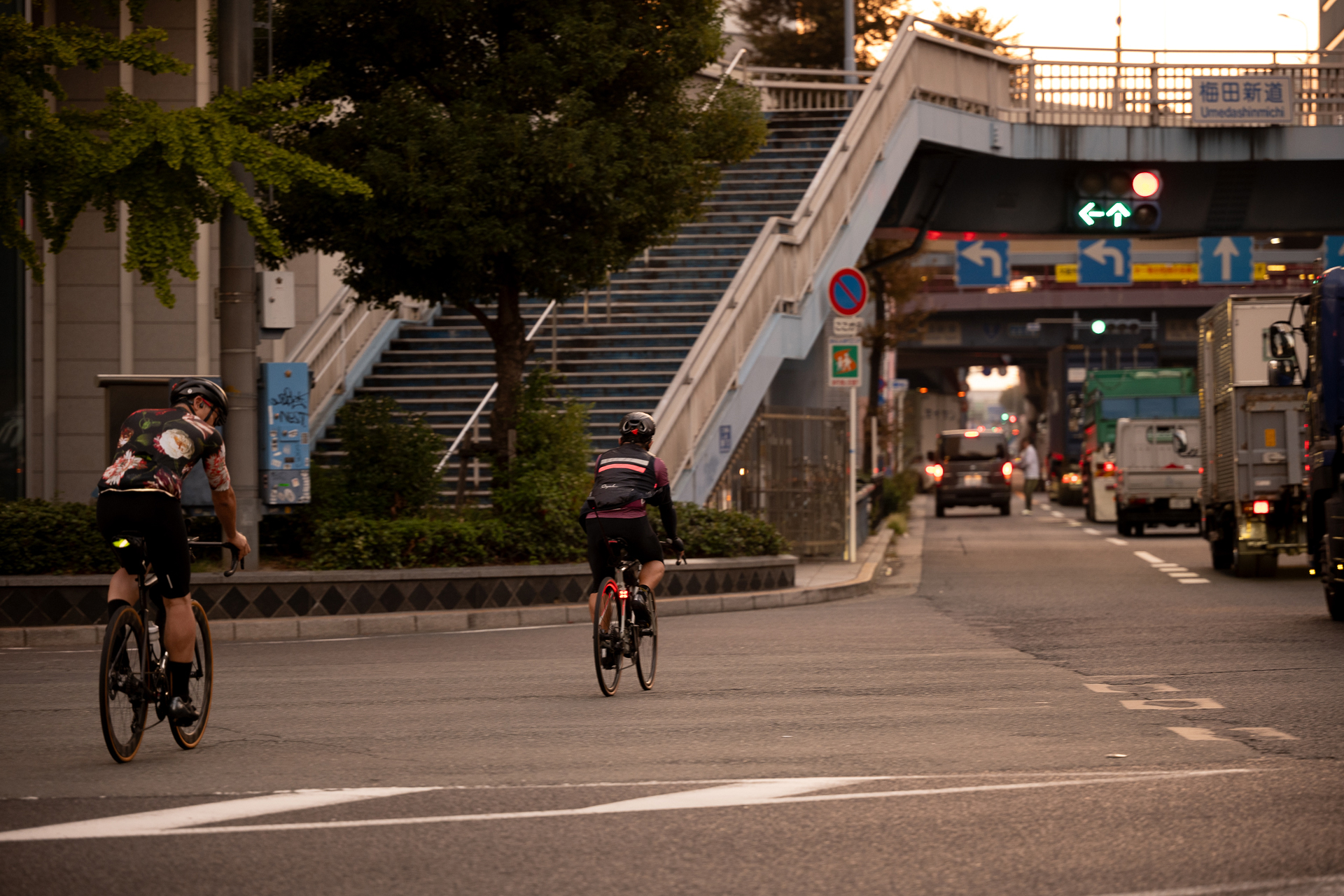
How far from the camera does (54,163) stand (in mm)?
13758

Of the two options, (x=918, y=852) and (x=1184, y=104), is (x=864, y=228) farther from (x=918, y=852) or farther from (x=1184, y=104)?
(x=918, y=852)

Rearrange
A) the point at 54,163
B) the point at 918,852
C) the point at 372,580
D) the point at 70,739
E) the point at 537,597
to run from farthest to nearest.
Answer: the point at 537,597 → the point at 372,580 → the point at 54,163 → the point at 70,739 → the point at 918,852

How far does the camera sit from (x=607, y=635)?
999cm

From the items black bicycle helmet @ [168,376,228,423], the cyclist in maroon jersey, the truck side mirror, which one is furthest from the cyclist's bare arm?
the truck side mirror

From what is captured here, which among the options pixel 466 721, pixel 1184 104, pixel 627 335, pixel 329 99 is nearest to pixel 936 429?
pixel 1184 104

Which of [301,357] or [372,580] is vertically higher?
[301,357]

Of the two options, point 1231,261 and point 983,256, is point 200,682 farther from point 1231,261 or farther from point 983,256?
point 983,256

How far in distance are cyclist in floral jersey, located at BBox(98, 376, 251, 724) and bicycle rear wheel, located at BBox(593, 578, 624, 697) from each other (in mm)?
2635

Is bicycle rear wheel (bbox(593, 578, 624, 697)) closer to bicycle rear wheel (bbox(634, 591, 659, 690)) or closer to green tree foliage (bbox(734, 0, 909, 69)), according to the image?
bicycle rear wheel (bbox(634, 591, 659, 690))

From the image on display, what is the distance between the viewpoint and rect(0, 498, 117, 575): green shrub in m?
14.1

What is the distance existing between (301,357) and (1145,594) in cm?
1167

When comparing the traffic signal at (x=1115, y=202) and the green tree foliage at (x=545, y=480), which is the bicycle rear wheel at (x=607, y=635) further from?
the traffic signal at (x=1115, y=202)

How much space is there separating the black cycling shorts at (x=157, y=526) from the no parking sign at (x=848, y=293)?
14.1 meters

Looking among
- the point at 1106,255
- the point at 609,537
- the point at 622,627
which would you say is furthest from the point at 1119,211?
the point at 622,627
